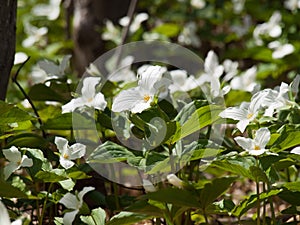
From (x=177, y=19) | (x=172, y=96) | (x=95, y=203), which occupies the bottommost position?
(x=95, y=203)

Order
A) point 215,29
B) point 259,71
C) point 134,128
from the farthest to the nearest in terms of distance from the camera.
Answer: point 215,29, point 259,71, point 134,128

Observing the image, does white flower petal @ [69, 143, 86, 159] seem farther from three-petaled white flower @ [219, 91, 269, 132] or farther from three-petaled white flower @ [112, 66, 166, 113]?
three-petaled white flower @ [219, 91, 269, 132]

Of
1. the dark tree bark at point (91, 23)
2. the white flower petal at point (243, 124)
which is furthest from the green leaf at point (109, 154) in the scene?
the dark tree bark at point (91, 23)

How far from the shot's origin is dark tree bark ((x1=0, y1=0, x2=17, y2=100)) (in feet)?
5.78

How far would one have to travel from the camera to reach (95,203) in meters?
1.79

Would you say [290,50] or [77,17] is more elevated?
[77,17]

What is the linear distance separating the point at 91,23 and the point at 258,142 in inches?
103

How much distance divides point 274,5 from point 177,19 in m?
0.62

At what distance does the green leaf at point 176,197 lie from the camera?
119 cm

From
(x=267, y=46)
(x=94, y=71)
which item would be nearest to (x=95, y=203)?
(x=94, y=71)

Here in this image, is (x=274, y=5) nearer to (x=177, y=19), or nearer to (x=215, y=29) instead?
(x=177, y=19)

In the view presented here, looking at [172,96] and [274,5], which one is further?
[274,5]

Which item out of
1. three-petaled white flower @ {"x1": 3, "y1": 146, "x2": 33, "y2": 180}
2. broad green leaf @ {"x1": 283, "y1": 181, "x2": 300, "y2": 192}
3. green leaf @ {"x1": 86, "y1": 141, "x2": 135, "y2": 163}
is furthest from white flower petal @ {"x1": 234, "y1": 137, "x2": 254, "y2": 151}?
three-petaled white flower @ {"x1": 3, "y1": 146, "x2": 33, "y2": 180}

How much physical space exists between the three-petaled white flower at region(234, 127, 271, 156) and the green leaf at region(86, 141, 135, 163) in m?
0.26
